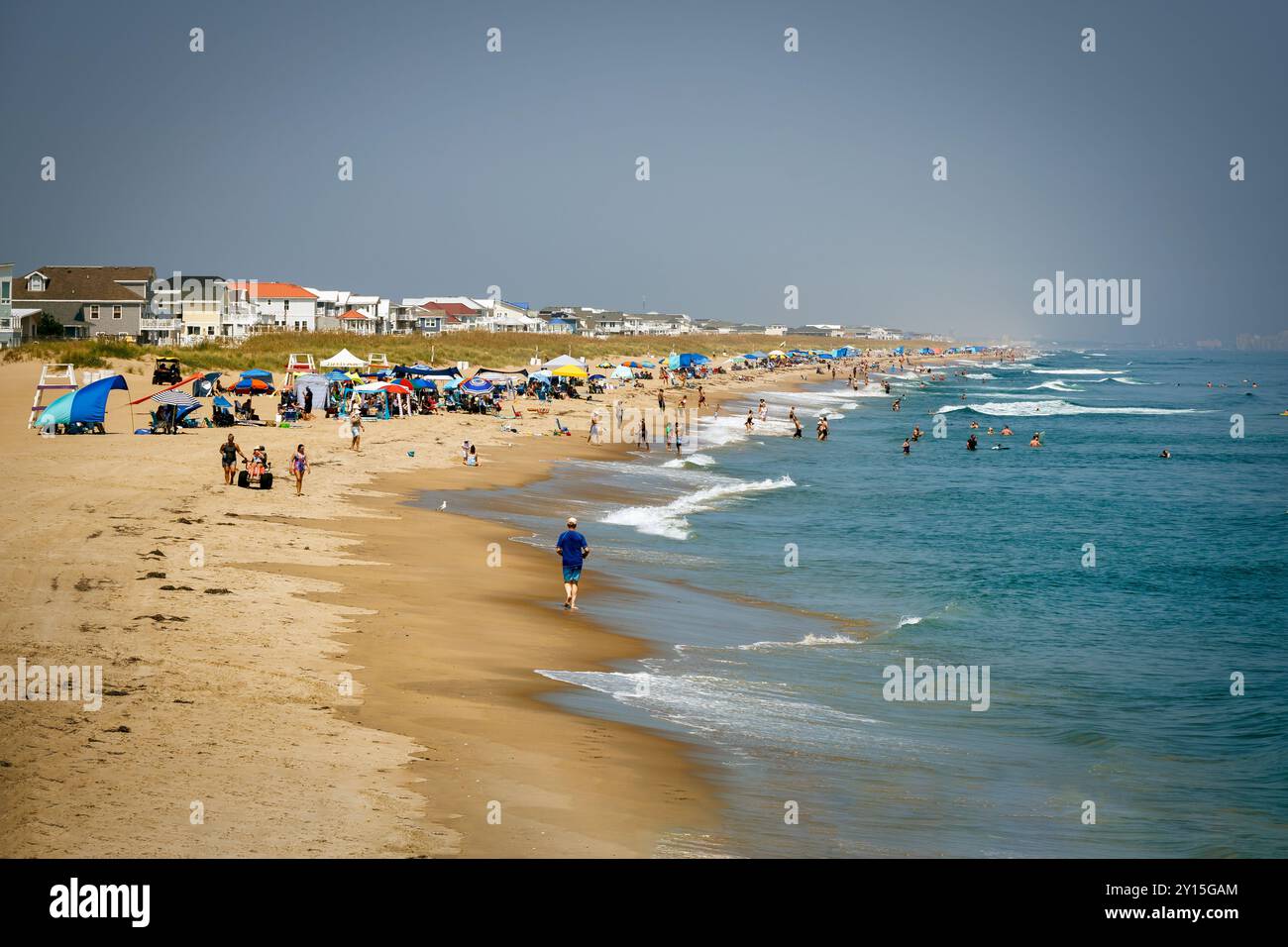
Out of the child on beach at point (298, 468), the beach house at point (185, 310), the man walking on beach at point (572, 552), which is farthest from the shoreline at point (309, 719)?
the beach house at point (185, 310)

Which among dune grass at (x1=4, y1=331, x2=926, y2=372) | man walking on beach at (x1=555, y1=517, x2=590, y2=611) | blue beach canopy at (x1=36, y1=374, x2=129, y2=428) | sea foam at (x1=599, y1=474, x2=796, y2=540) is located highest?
dune grass at (x1=4, y1=331, x2=926, y2=372)

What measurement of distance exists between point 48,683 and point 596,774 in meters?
5.57

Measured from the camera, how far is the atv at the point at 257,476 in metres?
26.3

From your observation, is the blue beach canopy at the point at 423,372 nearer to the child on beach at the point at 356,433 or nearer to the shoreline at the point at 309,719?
the child on beach at the point at 356,433

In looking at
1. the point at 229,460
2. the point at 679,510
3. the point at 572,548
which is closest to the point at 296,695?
the point at 572,548

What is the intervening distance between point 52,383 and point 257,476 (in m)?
17.1

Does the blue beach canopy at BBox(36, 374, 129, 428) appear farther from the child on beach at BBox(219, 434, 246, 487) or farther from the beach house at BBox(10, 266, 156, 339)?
the beach house at BBox(10, 266, 156, 339)

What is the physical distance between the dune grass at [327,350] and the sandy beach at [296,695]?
3256cm

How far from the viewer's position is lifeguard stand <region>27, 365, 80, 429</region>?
34.0m

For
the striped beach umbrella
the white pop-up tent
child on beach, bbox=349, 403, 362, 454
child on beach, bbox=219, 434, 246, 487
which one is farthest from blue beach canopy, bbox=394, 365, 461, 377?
child on beach, bbox=219, 434, 246, 487

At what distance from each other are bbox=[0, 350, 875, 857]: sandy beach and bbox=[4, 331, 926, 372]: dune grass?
107 feet

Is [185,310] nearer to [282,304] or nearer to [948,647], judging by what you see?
[282,304]
